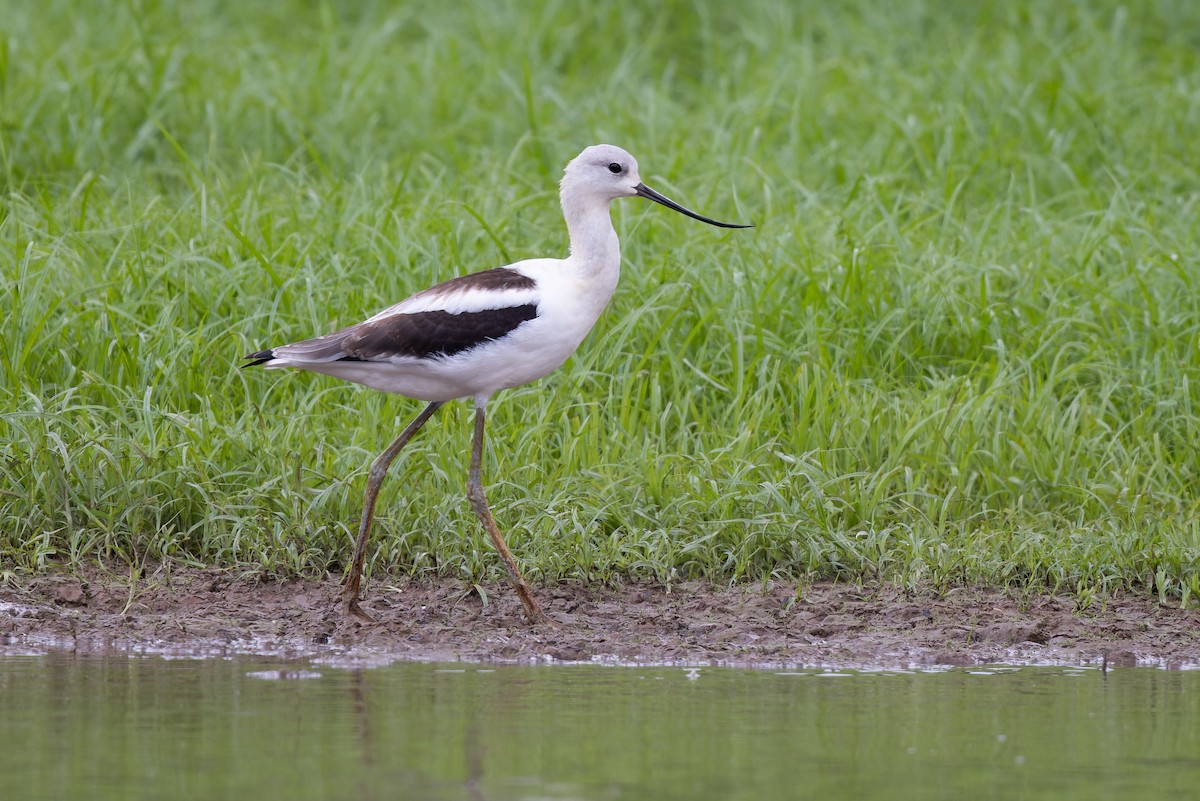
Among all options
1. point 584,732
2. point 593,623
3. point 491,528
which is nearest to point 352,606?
point 491,528

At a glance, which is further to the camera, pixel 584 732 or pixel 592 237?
pixel 592 237

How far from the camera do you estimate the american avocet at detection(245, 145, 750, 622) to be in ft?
18.9

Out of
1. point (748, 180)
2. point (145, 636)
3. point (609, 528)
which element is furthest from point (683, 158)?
point (145, 636)

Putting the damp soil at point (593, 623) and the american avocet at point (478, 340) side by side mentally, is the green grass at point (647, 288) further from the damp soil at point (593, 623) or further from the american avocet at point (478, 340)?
the american avocet at point (478, 340)

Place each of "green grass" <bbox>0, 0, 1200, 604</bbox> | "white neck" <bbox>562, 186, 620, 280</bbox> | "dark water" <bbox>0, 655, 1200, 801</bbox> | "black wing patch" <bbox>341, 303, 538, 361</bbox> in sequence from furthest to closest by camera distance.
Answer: "green grass" <bbox>0, 0, 1200, 604</bbox> → "white neck" <bbox>562, 186, 620, 280</bbox> → "black wing patch" <bbox>341, 303, 538, 361</bbox> → "dark water" <bbox>0, 655, 1200, 801</bbox>

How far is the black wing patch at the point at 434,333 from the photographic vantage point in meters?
5.75

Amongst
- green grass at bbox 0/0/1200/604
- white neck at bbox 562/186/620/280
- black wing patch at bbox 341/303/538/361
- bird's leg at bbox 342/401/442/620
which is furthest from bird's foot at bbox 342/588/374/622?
white neck at bbox 562/186/620/280

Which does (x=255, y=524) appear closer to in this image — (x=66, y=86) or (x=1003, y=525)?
(x=1003, y=525)

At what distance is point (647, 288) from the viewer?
7.77 metres

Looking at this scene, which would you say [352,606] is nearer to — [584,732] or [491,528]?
[491,528]

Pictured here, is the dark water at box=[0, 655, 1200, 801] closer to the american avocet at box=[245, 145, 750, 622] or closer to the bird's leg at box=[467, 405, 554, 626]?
the bird's leg at box=[467, 405, 554, 626]

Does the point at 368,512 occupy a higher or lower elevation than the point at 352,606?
higher

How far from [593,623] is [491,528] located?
1.66 feet

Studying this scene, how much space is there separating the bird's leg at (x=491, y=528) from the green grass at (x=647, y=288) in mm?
270
